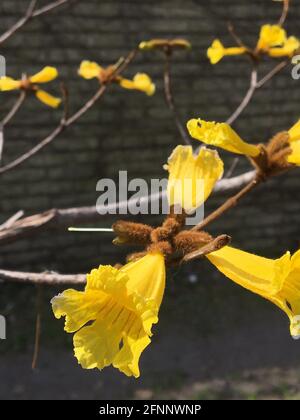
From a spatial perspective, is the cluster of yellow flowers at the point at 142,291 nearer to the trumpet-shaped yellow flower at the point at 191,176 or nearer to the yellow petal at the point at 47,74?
the trumpet-shaped yellow flower at the point at 191,176

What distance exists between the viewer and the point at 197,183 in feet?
3.07

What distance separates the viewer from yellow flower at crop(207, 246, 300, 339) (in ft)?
2.67

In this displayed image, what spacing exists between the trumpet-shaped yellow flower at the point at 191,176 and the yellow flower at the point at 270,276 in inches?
3.5

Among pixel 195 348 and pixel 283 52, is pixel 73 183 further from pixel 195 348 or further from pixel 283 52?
pixel 283 52

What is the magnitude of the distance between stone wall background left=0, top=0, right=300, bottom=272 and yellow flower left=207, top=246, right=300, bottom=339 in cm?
328

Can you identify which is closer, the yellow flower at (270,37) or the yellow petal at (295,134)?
the yellow petal at (295,134)

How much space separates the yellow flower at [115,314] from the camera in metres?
0.81

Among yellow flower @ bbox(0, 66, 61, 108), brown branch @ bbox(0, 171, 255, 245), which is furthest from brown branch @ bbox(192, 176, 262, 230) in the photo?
yellow flower @ bbox(0, 66, 61, 108)

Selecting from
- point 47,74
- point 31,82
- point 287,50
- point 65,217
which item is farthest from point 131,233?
point 287,50

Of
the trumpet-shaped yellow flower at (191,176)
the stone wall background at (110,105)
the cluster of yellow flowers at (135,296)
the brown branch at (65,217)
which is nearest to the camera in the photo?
the cluster of yellow flowers at (135,296)

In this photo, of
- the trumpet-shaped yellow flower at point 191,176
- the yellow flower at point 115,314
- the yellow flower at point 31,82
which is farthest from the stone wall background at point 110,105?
the yellow flower at point 115,314

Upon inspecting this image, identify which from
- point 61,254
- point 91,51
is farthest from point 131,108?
point 61,254

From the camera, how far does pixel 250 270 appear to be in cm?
86
